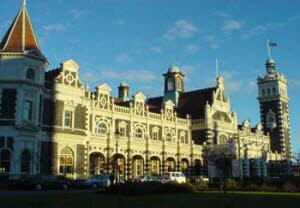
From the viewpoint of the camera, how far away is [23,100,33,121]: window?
44344 mm

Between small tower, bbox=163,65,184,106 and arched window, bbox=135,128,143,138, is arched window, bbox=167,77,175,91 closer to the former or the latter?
small tower, bbox=163,65,184,106

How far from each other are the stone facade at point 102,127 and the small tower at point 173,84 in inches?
7.4

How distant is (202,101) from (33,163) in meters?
38.1

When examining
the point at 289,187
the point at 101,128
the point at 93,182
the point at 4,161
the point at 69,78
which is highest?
the point at 69,78

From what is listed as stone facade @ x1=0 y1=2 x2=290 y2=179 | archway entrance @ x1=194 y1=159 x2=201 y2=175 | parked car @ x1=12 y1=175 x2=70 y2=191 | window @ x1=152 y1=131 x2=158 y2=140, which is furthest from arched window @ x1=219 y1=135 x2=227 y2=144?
parked car @ x1=12 y1=175 x2=70 y2=191

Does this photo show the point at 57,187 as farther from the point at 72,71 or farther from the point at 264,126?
the point at 264,126

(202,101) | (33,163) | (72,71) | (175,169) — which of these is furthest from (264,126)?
(33,163)

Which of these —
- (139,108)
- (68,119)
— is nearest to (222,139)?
(139,108)

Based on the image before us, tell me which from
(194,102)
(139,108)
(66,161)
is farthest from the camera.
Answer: (194,102)

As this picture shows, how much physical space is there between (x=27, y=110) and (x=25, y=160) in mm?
5146

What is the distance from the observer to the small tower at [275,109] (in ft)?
295

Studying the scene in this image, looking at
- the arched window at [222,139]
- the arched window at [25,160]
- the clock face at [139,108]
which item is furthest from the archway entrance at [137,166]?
the arched window at [25,160]

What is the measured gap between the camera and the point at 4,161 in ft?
139

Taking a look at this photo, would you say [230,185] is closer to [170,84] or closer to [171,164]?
[171,164]
